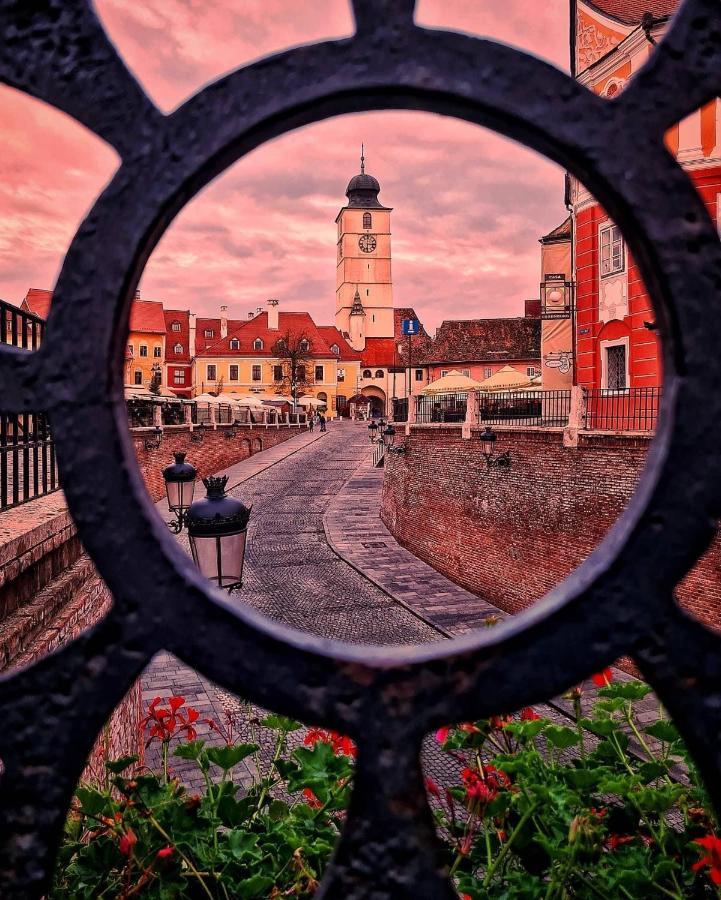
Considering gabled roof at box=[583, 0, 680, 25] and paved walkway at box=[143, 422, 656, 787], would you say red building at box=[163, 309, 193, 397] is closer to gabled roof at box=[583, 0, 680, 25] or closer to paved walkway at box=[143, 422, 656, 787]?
paved walkway at box=[143, 422, 656, 787]

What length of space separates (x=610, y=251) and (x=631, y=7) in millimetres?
6616

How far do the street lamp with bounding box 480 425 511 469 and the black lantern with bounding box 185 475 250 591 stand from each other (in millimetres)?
10674

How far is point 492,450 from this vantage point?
15.8 meters

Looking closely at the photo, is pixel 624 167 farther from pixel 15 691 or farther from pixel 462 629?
pixel 462 629

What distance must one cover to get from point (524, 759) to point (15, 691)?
1492mm

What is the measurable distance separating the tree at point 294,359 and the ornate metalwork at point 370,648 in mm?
67304

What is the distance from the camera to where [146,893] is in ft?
5.73

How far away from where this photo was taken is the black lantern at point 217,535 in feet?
16.8

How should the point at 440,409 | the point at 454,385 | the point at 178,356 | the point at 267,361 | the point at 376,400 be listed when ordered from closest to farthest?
the point at 440,409, the point at 454,385, the point at 267,361, the point at 178,356, the point at 376,400

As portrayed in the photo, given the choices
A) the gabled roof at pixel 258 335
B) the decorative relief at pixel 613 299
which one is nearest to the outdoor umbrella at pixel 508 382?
the decorative relief at pixel 613 299

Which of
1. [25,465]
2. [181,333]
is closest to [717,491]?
[25,465]

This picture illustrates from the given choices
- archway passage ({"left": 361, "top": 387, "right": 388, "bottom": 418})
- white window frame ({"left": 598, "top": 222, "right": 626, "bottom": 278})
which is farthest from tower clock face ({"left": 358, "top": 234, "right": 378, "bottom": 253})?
white window frame ({"left": 598, "top": 222, "right": 626, "bottom": 278})

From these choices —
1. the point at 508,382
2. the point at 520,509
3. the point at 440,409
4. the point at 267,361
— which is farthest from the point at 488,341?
the point at 520,509

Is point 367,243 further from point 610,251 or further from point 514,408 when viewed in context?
point 610,251
